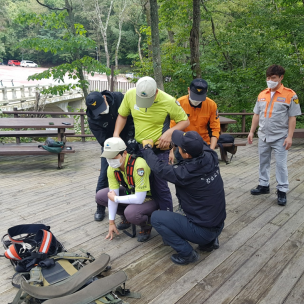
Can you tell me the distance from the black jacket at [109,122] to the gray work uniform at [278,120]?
5.69 ft

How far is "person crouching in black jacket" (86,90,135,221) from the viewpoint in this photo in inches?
135

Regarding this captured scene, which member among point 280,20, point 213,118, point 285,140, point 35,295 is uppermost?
point 280,20

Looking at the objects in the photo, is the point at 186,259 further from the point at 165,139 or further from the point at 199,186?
the point at 165,139

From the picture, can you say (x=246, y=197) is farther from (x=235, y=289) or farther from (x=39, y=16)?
(x=39, y=16)

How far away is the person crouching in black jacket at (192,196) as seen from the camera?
255cm

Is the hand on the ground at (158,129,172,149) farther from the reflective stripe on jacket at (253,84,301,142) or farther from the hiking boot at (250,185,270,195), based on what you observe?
A: the hiking boot at (250,185,270,195)

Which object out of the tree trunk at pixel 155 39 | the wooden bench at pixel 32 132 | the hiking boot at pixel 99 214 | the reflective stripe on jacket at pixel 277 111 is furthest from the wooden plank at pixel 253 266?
the tree trunk at pixel 155 39

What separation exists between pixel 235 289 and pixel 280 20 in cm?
883

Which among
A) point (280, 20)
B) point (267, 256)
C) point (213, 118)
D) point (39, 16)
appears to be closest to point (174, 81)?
point (280, 20)

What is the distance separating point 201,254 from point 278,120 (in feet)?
6.56

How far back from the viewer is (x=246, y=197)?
4383 mm

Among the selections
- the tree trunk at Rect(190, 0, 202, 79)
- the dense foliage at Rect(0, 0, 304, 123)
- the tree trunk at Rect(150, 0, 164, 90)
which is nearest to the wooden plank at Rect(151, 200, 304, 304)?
the tree trunk at Rect(150, 0, 164, 90)

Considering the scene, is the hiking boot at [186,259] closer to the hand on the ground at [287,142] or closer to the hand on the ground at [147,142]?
the hand on the ground at [147,142]

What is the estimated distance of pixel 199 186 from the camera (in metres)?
2.58
